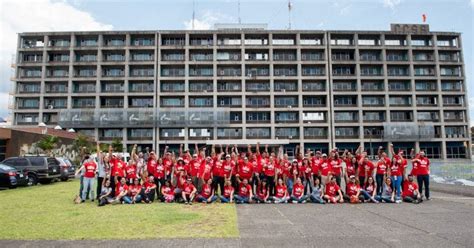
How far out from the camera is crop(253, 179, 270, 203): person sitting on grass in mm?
13375

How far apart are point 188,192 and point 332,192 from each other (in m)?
5.87

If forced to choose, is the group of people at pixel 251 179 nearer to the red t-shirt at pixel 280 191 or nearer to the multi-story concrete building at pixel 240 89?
the red t-shirt at pixel 280 191

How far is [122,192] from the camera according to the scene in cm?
1302

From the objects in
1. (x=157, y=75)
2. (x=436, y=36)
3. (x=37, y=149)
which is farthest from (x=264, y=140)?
(x=436, y=36)

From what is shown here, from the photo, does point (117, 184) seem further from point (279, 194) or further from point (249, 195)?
point (279, 194)

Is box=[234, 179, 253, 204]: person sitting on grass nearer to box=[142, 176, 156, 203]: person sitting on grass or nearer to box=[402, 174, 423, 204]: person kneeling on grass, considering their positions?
box=[142, 176, 156, 203]: person sitting on grass

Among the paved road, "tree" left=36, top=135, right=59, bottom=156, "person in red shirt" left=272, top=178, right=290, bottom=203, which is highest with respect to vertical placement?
"tree" left=36, top=135, right=59, bottom=156

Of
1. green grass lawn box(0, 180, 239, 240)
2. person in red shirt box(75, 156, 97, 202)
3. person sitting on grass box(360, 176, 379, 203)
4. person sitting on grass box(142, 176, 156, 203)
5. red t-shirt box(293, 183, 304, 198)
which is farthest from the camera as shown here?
red t-shirt box(293, 183, 304, 198)

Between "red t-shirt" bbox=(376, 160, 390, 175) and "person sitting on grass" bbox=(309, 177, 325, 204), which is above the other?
"red t-shirt" bbox=(376, 160, 390, 175)

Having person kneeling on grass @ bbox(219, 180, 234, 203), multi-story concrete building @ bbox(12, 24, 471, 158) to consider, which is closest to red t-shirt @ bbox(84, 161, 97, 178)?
person kneeling on grass @ bbox(219, 180, 234, 203)

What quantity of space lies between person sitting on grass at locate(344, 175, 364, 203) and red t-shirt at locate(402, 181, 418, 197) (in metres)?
1.95

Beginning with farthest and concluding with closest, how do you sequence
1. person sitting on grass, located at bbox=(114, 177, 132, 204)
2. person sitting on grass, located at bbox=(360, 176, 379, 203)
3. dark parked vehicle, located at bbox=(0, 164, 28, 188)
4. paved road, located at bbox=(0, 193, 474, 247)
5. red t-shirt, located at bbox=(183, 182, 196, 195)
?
dark parked vehicle, located at bbox=(0, 164, 28, 188), person sitting on grass, located at bbox=(360, 176, 379, 203), red t-shirt, located at bbox=(183, 182, 196, 195), person sitting on grass, located at bbox=(114, 177, 132, 204), paved road, located at bbox=(0, 193, 474, 247)

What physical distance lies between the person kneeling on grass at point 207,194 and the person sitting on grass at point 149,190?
1.84m

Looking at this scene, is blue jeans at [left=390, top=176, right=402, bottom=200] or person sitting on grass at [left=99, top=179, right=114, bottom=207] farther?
blue jeans at [left=390, top=176, right=402, bottom=200]
